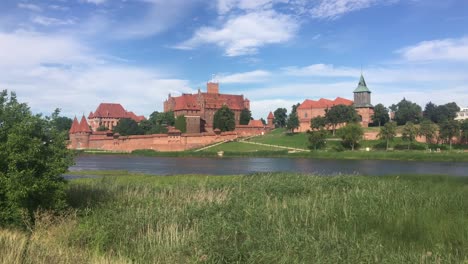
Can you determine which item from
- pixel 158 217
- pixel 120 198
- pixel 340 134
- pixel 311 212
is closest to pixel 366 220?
pixel 311 212

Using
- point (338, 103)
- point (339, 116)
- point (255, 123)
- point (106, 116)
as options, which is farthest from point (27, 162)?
point (106, 116)

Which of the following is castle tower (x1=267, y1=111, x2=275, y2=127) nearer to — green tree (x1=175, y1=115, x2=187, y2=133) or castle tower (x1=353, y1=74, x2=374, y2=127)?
castle tower (x1=353, y1=74, x2=374, y2=127)

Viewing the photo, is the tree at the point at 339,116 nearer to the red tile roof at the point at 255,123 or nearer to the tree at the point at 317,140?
the tree at the point at 317,140

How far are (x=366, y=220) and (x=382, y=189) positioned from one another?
4.68 meters

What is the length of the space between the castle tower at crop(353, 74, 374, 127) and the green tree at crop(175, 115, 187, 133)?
114ft

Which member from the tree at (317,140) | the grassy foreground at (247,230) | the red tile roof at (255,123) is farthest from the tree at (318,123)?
the grassy foreground at (247,230)

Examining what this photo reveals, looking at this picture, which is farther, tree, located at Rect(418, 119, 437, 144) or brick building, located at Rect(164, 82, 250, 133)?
brick building, located at Rect(164, 82, 250, 133)

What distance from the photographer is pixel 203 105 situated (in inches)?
3450

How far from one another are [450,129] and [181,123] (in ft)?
142

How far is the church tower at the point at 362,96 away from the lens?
91062 millimetres

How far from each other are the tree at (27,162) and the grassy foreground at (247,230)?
0.51 meters

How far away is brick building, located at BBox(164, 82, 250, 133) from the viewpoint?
8200 centimetres

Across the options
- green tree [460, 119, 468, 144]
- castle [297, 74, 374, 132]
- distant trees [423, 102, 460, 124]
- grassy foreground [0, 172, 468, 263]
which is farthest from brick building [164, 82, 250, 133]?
grassy foreground [0, 172, 468, 263]

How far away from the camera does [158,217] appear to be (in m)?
9.54
